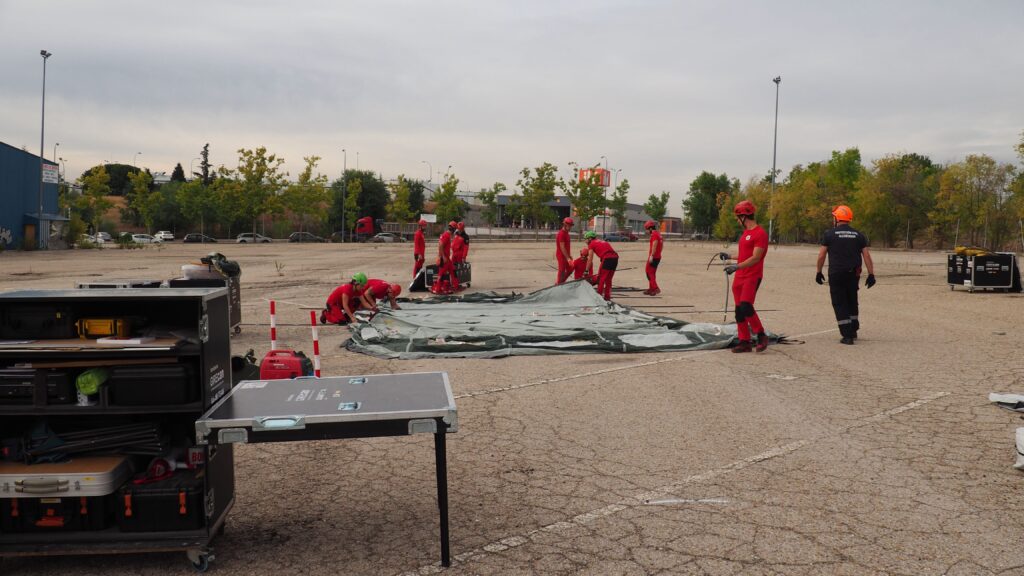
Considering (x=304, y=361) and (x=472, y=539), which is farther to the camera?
(x=304, y=361)

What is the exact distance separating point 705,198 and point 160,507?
394 ft

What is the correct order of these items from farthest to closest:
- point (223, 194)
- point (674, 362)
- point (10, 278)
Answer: point (223, 194), point (10, 278), point (674, 362)

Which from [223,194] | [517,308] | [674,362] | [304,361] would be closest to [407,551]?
[304,361]

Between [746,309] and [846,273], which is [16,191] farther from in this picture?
[846,273]

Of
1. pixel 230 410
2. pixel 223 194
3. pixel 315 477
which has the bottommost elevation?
pixel 315 477

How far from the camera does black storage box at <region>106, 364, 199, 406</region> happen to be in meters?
3.87

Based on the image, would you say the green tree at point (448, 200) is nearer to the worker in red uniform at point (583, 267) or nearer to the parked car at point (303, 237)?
the parked car at point (303, 237)

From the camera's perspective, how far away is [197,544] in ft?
12.6

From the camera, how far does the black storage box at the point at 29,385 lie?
3.84 metres

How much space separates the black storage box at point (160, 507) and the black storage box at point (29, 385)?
1.90ft

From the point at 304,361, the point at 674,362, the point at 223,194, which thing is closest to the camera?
the point at 304,361

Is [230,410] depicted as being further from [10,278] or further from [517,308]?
[10,278]

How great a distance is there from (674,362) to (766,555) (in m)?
5.90

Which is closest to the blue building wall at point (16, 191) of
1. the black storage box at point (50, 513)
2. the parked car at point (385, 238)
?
the parked car at point (385, 238)
